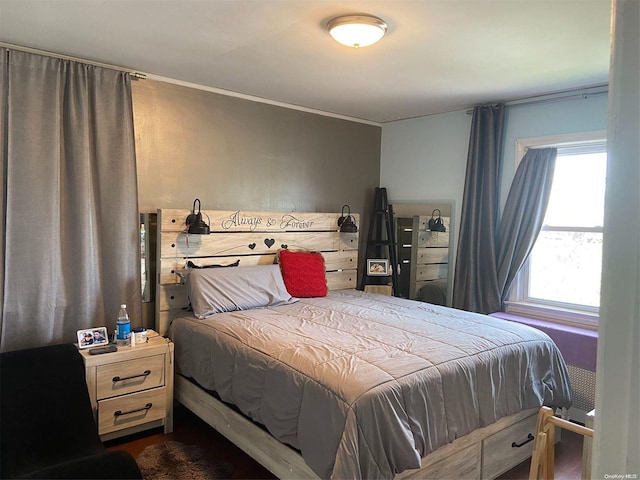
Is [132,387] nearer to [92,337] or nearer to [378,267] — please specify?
[92,337]

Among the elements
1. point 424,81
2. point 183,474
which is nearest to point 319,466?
point 183,474

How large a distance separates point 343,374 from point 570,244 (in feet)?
8.30

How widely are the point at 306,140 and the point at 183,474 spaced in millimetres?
2919

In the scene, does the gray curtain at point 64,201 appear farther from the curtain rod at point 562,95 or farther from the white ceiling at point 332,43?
the curtain rod at point 562,95

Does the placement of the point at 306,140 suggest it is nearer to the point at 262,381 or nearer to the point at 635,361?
the point at 262,381

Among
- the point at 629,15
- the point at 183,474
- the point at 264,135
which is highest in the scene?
the point at 264,135

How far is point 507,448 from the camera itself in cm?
248

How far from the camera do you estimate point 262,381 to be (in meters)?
2.27

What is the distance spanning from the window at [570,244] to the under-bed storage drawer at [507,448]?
121 centimetres

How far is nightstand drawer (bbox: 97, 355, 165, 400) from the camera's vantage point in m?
2.63

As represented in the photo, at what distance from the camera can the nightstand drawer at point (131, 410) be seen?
8.65 ft

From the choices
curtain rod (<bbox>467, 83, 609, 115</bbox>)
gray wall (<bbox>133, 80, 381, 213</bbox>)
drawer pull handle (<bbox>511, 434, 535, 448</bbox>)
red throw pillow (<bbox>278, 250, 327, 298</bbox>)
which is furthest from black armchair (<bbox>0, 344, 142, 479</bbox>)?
curtain rod (<bbox>467, 83, 609, 115</bbox>)

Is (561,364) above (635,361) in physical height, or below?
below

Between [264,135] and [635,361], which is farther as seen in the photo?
[264,135]
